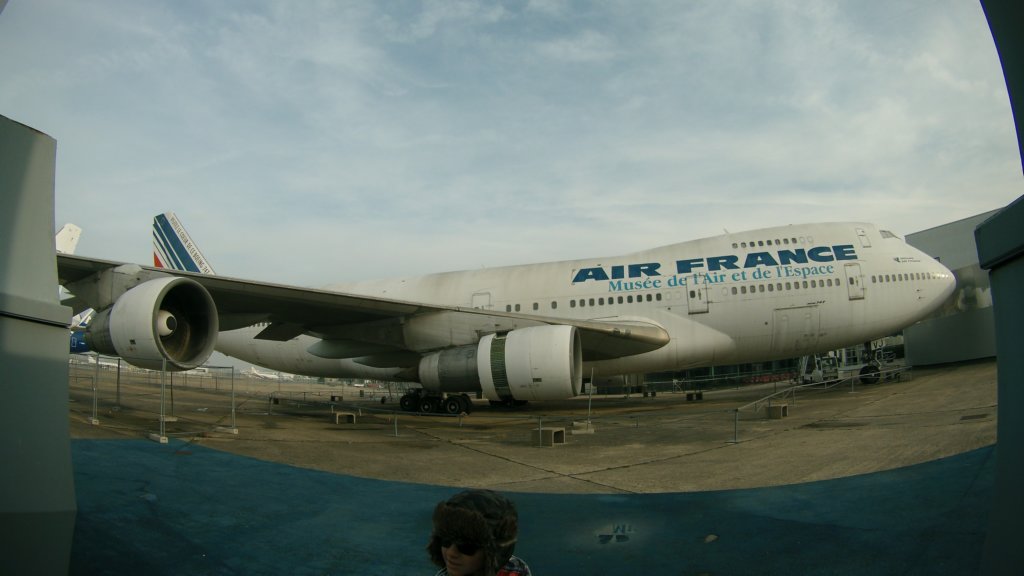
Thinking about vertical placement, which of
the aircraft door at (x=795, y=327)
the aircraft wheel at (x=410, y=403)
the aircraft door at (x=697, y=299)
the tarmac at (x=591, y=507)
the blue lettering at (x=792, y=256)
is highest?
the blue lettering at (x=792, y=256)

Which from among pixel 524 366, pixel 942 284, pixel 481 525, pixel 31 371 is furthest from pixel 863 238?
pixel 31 371

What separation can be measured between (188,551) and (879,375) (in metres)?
13.7

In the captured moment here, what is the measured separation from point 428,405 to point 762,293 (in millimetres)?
7753

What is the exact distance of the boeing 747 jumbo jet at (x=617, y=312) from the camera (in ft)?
34.1

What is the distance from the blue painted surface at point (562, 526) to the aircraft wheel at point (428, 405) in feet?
33.5

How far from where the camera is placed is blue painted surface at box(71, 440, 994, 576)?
8.32ft

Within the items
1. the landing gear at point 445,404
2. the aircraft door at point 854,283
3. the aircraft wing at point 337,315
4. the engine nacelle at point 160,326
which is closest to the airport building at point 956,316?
the aircraft door at point 854,283

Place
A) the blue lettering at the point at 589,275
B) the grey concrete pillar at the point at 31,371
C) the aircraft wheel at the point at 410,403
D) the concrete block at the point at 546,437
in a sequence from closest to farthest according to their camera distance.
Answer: the grey concrete pillar at the point at 31,371 → the concrete block at the point at 546,437 → the blue lettering at the point at 589,275 → the aircraft wheel at the point at 410,403

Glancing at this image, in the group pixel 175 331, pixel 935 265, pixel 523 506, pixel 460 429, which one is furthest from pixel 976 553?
pixel 935 265

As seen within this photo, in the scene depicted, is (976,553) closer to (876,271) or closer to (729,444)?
(729,444)

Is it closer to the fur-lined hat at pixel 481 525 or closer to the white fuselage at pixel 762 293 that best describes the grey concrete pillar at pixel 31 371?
the fur-lined hat at pixel 481 525

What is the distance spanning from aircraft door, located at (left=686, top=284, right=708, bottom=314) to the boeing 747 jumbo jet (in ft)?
0.07

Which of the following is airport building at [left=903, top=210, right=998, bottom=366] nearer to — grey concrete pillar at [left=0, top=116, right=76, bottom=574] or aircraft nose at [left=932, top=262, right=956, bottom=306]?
aircraft nose at [left=932, top=262, right=956, bottom=306]

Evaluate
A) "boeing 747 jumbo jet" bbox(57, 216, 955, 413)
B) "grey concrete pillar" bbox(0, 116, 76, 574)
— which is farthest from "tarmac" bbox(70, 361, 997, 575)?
"boeing 747 jumbo jet" bbox(57, 216, 955, 413)
